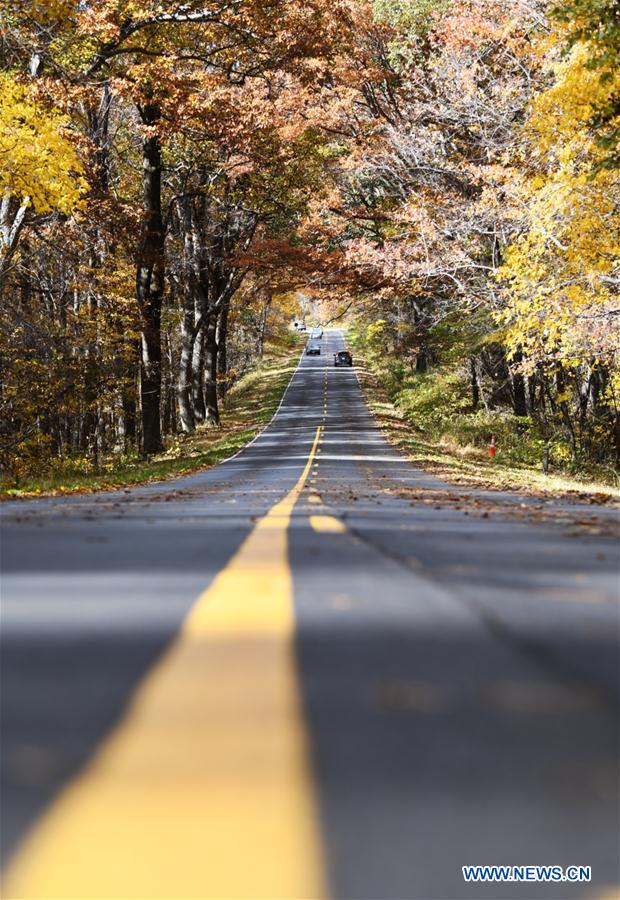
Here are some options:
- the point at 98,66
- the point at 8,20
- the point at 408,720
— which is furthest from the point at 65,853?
the point at 98,66

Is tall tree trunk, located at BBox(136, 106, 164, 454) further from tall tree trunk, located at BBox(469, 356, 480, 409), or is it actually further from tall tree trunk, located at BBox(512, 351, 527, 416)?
tall tree trunk, located at BBox(469, 356, 480, 409)

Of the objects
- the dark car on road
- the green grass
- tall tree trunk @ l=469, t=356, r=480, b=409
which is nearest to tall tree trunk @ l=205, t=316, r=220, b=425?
the green grass

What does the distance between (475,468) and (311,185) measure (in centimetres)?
1435

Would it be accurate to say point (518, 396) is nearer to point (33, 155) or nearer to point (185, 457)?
point (185, 457)

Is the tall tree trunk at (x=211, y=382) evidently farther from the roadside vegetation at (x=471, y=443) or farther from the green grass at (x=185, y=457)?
the roadside vegetation at (x=471, y=443)

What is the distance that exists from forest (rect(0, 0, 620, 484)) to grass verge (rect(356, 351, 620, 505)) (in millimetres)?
1453

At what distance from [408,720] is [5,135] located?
14653mm

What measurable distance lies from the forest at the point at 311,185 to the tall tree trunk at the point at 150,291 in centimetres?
9

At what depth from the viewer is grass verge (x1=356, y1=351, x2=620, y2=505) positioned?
51.6 feet

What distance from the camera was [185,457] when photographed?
2784cm

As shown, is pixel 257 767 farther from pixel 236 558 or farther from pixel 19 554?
pixel 19 554

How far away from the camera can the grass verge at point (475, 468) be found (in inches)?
619

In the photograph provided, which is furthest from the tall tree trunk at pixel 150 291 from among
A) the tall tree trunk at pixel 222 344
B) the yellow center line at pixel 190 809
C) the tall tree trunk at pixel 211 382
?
the yellow center line at pixel 190 809

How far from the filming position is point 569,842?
132cm
